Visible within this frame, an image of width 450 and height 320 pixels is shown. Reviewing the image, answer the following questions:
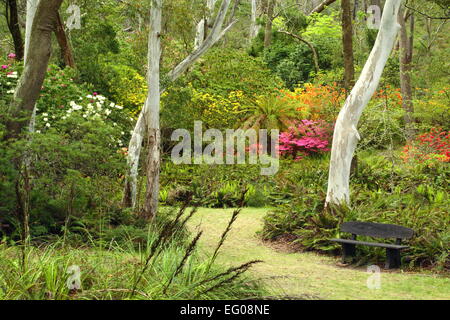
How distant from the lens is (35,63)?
9.55 m

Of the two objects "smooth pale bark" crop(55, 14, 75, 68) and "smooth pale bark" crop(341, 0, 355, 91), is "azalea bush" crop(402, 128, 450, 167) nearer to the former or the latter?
"smooth pale bark" crop(341, 0, 355, 91)

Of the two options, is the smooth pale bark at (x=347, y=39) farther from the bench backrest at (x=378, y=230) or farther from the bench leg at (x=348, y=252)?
the bench leg at (x=348, y=252)

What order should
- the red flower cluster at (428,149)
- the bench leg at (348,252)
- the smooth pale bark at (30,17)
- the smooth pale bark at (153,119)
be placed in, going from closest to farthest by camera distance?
the bench leg at (348,252) < the smooth pale bark at (153,119) < the smooth pale bark at (30,17) < the red flower cluster at (428,149)

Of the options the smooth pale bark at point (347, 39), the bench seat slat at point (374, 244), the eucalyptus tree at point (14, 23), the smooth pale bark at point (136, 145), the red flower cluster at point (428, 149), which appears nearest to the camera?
the bench seat slat at point (374, 244)

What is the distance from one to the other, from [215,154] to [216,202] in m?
2.75

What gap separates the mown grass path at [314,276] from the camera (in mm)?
7102

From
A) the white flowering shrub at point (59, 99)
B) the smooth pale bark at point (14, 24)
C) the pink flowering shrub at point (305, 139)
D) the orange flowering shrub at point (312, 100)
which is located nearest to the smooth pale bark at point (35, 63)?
the white flowering shrub at point (59, 99)

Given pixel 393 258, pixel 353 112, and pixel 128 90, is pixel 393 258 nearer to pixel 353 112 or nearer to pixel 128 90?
pixel 353 112

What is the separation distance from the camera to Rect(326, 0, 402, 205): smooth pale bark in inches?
421

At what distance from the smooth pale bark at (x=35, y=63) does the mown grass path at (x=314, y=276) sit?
3.14m

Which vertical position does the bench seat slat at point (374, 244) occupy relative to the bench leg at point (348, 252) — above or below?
above

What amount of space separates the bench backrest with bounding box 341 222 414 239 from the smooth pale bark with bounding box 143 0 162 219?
117 inches

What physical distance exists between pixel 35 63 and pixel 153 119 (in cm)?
196

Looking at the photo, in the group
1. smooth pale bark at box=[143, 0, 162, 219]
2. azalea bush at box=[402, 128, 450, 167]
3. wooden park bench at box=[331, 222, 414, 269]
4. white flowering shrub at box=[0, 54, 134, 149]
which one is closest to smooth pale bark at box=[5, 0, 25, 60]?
white flowering shrub at box=[0, 54, 134, 149]
